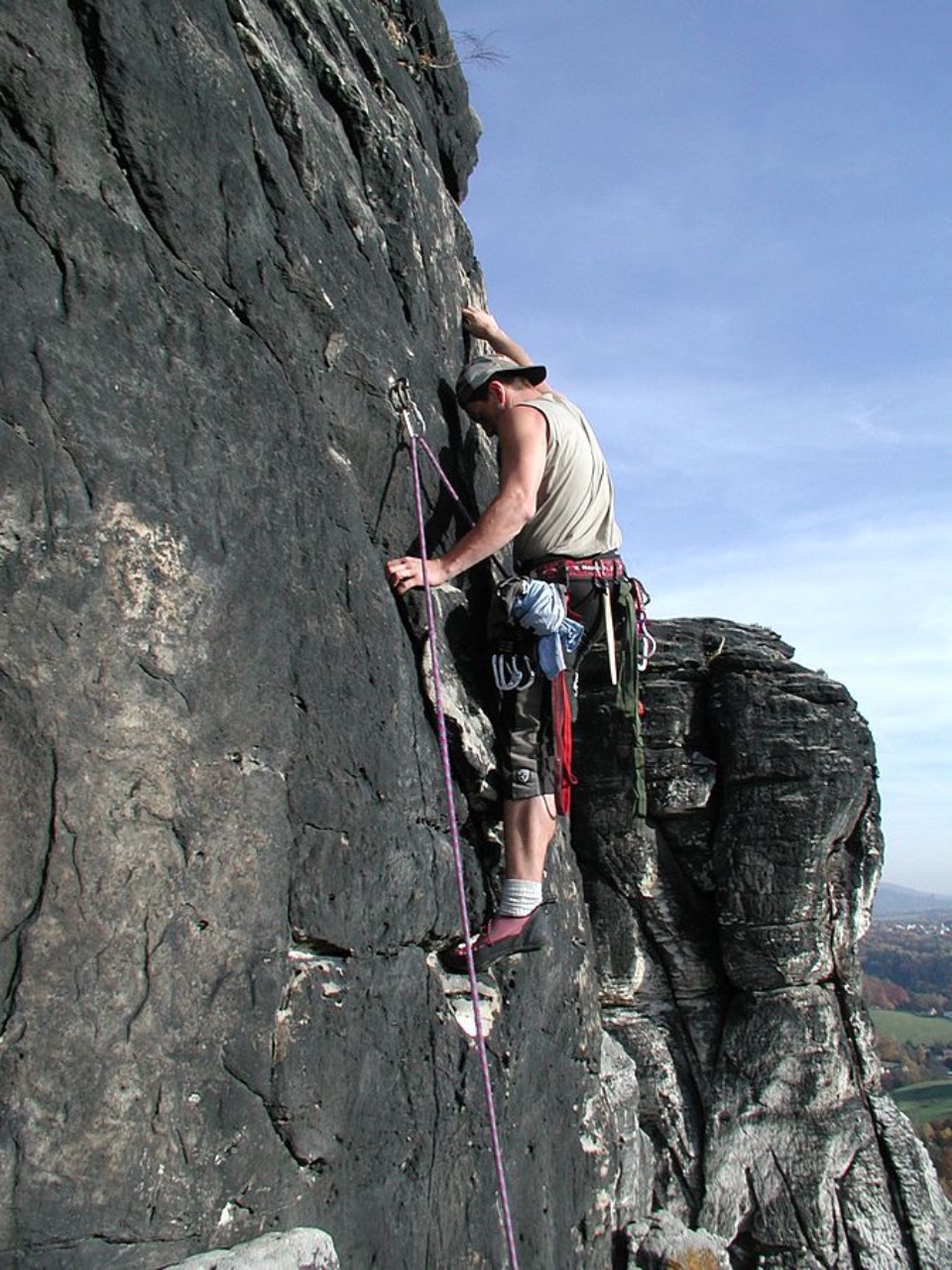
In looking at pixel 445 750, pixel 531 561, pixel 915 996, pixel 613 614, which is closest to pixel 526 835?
pixel 445 750

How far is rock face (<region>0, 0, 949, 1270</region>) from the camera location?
11.6 feet

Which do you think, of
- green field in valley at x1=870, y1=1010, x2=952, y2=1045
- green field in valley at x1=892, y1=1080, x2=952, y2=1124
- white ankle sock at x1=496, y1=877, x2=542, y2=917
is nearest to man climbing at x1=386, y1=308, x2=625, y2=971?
white ankle sock at x1=496, y1=877, x2=542, y2=917

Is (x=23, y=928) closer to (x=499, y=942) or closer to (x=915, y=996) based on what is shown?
(x=499, y=942)

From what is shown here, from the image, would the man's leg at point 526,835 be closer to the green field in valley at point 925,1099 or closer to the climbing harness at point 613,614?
the climbing harness at point 613,614

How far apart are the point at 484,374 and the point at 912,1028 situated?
11295 centimetres

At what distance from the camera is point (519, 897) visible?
18.7ft

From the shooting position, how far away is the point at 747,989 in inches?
508

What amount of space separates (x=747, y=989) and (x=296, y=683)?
10331 mm

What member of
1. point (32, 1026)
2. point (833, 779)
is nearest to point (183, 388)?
point (32, 1026)

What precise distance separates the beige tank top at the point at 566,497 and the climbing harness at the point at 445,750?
0.71 m

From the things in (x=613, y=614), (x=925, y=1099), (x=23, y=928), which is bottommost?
(x=925, y=1099)

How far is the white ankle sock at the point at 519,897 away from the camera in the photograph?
5.68 meters

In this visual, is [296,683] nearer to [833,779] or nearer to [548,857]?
[548,857]

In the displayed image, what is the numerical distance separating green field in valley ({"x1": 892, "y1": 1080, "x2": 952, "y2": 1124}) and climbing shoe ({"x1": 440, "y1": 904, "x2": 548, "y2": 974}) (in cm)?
6957
